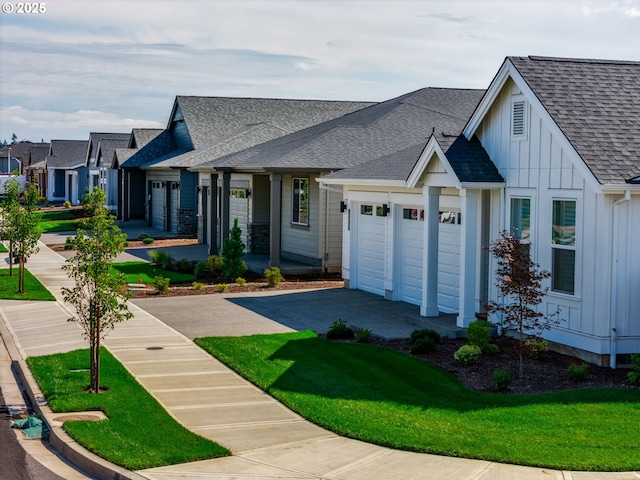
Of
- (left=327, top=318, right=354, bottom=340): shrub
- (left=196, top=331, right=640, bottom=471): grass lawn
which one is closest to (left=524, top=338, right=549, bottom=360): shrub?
(left=196, top=331, right=640, bottom=471): grass lawn

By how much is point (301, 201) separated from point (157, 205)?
65.1 ft

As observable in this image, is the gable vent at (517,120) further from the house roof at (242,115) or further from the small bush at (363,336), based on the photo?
the house roof at (242,115)

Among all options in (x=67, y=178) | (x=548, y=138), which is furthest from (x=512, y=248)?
(x=67, y=178)

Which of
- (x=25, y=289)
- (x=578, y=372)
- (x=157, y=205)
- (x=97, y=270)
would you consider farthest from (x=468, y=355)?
(x=157, y=205)

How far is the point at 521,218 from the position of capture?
697 inches

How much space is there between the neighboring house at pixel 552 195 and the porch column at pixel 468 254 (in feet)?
0.07

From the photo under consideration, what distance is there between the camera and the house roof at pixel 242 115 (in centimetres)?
4288

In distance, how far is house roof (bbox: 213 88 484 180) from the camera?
28484 mm

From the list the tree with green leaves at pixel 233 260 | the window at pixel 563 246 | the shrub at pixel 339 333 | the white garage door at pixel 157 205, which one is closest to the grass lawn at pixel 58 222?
the white garage door at pixel 157 205

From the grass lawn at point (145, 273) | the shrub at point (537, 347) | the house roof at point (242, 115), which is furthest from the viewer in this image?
the house roof at point (242, 115)

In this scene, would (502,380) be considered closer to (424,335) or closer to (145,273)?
(424,335)

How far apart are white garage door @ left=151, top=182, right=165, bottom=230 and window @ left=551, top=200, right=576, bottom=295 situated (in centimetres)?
3394

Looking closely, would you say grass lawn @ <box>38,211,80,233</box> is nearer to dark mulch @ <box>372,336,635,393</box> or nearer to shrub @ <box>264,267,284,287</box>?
shrub @ <box>264,267,284,287</box>

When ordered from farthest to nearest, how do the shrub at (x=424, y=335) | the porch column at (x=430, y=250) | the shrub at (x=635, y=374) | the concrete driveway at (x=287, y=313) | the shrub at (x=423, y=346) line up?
the porch column at (x=430, y=250) → the concrete driveway at (x=287, y=313) → the shrub at (x=424, y=335) → the shrub at (x=423, y=346) → the shrub at (x=635, y=374)
